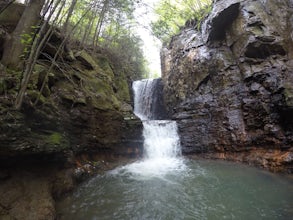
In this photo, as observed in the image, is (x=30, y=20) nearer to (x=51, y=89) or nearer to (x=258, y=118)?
(x=51, y=89)

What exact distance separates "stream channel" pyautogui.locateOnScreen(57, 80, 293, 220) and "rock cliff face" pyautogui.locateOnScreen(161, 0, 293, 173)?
1.27m

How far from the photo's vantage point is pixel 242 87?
8352mm

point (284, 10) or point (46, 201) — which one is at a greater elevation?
point (284, 10)

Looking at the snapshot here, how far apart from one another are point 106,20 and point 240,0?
23.7ft

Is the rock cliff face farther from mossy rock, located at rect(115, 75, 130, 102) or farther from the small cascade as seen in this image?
mossy rock, located at rect(115, 75, 130, 102)

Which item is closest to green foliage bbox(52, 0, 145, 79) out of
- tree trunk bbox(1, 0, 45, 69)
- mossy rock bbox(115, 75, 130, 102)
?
mossy rock bbox(115, 75, 130, 102)

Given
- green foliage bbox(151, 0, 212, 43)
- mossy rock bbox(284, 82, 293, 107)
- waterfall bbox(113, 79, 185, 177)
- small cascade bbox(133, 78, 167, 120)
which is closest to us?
mossy rock bbox(284, 82, 293, 107)

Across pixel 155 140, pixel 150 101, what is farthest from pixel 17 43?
pixel 150 101

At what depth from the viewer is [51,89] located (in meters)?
5.52

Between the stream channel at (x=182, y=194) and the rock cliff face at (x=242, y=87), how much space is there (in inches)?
50.0

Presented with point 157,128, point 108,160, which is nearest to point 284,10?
point 157,128

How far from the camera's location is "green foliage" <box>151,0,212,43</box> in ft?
39.0

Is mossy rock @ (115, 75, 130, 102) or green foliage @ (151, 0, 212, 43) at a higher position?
green foliage @ (151, 0, 212, 43)

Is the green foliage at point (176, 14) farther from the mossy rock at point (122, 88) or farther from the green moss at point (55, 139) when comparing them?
the green moss at point (55, 139)
